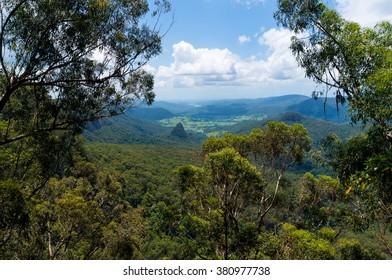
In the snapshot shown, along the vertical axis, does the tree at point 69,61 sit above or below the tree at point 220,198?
above

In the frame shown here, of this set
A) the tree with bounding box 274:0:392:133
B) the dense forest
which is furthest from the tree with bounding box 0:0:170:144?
the tree with bounding box 274:0:392:133

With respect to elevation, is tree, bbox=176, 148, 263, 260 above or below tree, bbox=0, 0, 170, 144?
below

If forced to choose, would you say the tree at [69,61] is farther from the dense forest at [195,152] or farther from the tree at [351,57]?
the tree at [351,57]

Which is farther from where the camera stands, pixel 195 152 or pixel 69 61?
pixel 195 152

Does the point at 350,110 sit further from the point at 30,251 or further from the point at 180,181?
the point at 30,251

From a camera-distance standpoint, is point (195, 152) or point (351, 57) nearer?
point (351, 57)

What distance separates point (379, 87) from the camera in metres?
5.42

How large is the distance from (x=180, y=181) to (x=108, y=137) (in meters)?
135

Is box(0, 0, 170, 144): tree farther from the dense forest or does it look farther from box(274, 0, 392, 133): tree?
box(274, 0, 392, 133): tree

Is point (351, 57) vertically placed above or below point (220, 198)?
above

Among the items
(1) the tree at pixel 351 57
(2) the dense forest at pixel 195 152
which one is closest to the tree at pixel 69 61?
(2) the dense forest at pixel 195 152

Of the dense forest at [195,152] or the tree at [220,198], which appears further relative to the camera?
the tree at [220,198]

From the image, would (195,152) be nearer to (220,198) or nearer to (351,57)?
(220,198)

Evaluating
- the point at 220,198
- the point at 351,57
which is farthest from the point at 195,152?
the point at 351,57
